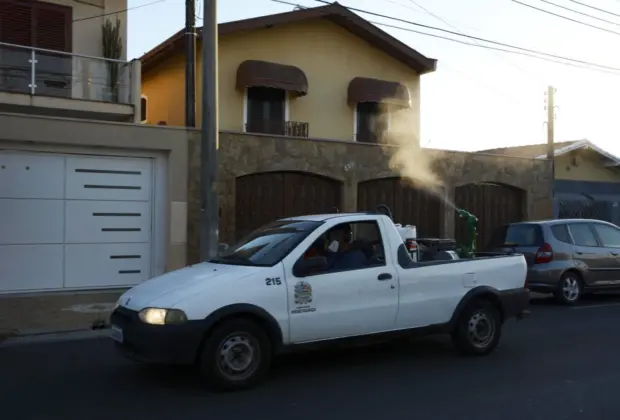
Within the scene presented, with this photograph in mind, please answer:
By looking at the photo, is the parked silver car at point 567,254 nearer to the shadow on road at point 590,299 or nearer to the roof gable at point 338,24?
the shadow on road at point 590,299

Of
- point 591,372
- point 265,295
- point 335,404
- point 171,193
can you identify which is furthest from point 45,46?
point 591,372

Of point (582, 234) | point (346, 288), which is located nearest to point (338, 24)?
point (582, 234)

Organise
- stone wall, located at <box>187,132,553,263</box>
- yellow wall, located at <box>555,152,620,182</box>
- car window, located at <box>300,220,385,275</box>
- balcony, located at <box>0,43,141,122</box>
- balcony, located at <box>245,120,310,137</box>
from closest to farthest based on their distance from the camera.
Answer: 1. car window, located at <box>300,220,385,275</box>
2. balcony, located at <box>0,43,141,122</box>
3. stone wall, located at <box>187,132,553,263</box>
4. balcony, located at <box>245,120,310,137</box>
5. yellow wall, located at <box>555,152,620,182</box>

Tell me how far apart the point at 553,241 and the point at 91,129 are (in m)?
9.07

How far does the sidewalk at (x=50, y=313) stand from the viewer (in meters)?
10.9

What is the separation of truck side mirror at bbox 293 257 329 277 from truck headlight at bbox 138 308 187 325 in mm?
1246

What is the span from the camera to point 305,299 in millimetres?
6766

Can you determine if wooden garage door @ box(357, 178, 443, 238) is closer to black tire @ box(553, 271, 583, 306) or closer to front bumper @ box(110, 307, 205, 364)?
black tire @ box(553, 271, 583, 306)

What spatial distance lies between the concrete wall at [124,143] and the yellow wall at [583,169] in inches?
640

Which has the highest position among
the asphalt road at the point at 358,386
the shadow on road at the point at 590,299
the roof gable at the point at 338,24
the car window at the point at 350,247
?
the roof gable at the point at 338,24

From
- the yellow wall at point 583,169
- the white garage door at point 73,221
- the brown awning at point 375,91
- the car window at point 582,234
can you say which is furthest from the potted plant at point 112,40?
the yellow wall at point 583,169

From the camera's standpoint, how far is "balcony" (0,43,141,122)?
13289mm

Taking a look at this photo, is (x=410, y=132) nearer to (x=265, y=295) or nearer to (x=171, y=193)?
(x=171, y=193)

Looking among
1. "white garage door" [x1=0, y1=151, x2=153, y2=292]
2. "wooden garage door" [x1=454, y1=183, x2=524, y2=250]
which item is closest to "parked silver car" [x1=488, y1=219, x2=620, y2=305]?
"wooden garage door" [x1=454, y1=183, x2=524, y2=250]
